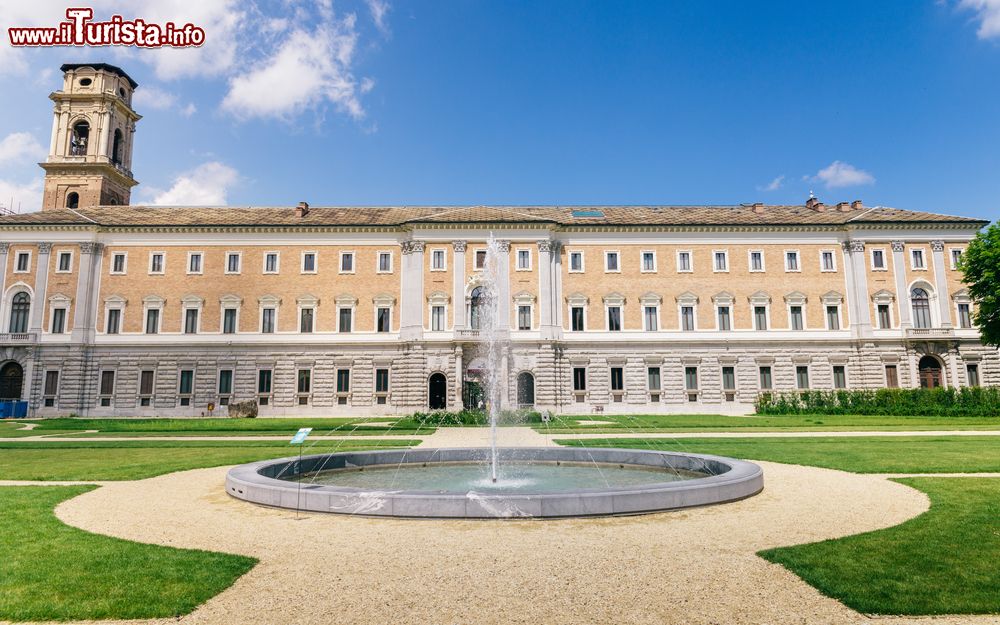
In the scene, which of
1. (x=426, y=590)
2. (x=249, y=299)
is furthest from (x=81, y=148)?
(x=426, y=590)

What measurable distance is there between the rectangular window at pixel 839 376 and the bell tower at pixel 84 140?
6211 cm

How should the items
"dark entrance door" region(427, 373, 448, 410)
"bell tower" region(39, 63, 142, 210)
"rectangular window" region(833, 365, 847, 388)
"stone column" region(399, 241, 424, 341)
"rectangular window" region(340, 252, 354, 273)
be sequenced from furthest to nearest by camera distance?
"bell tower" region(39, 63, 142, 210) < "rectangular window" region(340, 252, 354, 273) < "rectangular window" region(833, 365, 847, 388) < "stone column" region(399, 241, 424, 341) < "dark entrance door" region(427, 373, 448, 410)

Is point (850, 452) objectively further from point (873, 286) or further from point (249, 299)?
point (249, 299)

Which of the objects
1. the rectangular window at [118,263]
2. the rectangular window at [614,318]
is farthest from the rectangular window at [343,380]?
the rectangular window at [614,318]

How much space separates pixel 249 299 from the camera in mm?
45156

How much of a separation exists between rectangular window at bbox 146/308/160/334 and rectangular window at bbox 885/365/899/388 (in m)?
53.8

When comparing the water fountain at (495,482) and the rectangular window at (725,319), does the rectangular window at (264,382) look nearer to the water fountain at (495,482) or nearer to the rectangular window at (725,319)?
the water fountain at (495,482)

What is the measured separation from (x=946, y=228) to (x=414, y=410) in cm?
4210

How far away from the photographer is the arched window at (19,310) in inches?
1727

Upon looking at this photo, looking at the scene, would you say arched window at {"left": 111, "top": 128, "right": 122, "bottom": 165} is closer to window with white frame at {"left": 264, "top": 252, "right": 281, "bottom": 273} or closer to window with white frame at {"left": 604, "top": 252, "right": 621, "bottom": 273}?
window with white frame at {"left": 264, "top": 252, "right": 281, "bottom": 273}

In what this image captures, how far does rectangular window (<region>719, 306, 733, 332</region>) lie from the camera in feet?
148

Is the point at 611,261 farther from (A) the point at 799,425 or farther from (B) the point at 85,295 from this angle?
(B) the point at 85,295

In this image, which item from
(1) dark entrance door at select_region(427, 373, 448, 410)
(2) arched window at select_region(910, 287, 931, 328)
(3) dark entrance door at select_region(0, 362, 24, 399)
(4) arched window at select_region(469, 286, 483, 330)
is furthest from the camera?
(2) arched window at select_region(910, 287, 931, 328)

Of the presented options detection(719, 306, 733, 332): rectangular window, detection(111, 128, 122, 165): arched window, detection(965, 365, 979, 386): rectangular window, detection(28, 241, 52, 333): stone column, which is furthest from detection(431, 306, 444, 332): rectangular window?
detection(965, 365, 979, 386): rectangular window
